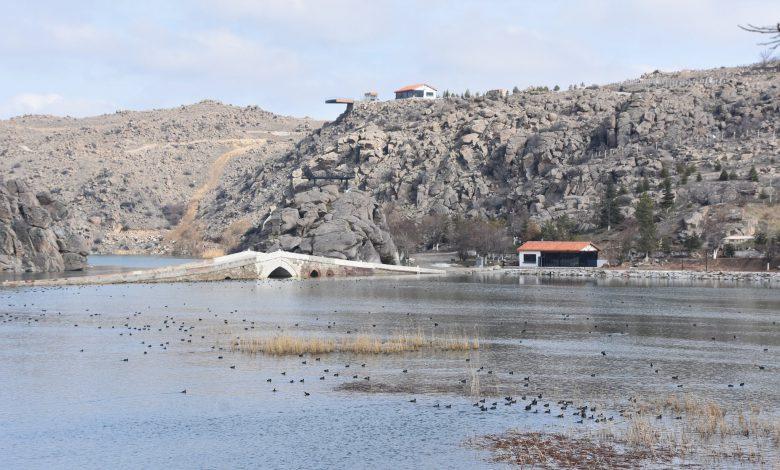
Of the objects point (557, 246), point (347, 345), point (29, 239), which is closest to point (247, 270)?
point (29, 239)

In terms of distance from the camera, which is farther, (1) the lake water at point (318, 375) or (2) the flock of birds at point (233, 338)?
(2) the flock of birds at point (233, 338)

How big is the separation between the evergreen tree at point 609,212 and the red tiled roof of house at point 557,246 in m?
10.7

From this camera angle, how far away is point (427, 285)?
128000 millimetres

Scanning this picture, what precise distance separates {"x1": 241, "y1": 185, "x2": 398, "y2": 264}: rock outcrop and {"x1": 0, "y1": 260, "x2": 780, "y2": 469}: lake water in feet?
167

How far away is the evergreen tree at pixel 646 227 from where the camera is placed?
159350 mm

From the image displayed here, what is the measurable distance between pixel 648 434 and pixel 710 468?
11.4 feet

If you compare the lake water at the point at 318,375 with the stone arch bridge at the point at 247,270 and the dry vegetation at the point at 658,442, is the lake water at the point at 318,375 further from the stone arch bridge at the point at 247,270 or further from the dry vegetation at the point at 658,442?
the stone arch bridge at the point at 247,270

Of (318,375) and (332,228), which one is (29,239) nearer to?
(332,228)

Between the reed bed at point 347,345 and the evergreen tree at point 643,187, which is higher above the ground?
the evergreen tree at point 643,187

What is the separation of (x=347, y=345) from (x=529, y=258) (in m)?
115

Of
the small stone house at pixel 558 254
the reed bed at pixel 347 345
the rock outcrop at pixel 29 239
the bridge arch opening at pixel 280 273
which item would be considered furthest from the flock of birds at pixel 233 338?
the small stone house at pixel 558 254

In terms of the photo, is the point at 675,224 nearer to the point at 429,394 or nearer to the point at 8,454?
the point at 429,394

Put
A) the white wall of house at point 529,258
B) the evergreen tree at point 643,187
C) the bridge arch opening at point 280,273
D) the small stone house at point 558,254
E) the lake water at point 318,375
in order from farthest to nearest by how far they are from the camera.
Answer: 1. the evergreen tree at point 643,187
2. the white wall of house at point 529,258
3. the small stone house at point 558,254
4. the bridge arch opening at point 280,273
5. the lake water at point 318,375

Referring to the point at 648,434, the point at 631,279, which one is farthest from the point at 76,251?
the point at 648,434
